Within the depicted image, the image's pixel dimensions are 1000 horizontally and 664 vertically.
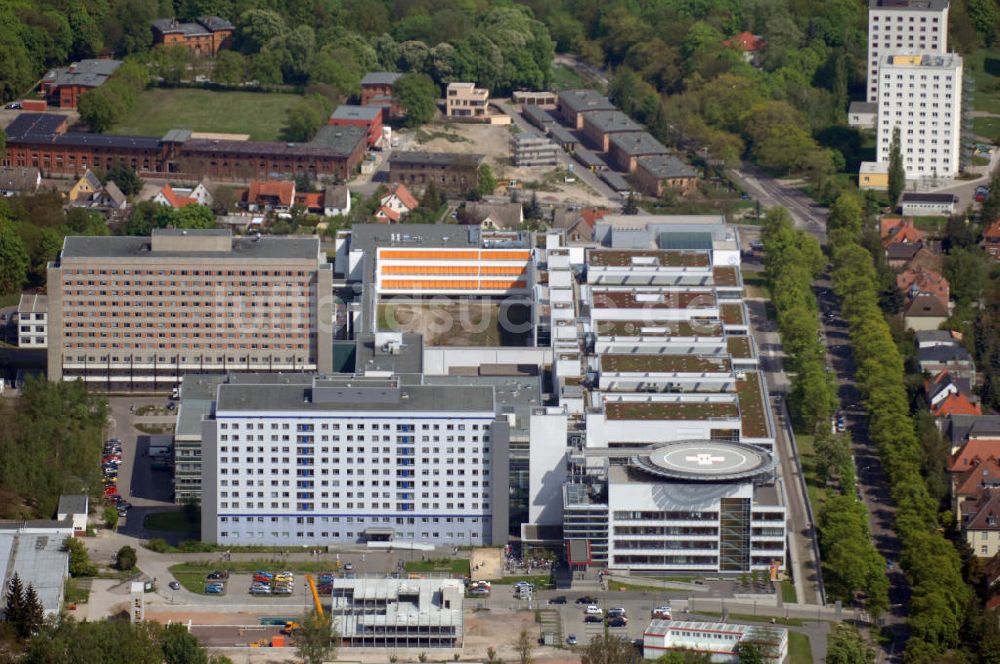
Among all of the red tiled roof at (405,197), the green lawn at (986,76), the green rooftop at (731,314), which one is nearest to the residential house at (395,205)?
the red tiled roof at (405,197)

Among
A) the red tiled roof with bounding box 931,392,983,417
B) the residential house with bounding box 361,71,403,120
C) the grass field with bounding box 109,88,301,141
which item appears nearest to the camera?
the red tiled roof with bounding box 931,392,983,417

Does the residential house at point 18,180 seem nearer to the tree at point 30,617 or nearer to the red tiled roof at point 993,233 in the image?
the red tiled roof at point 993,233

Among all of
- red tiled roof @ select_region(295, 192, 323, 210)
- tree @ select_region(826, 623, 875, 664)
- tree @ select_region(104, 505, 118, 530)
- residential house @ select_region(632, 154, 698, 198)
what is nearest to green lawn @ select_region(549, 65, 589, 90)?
residential house @ select_region(632, 154, 698, 198)

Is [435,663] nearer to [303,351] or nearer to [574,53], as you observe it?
[303,351]

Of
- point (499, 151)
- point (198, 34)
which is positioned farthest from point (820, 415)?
point (198, 34)

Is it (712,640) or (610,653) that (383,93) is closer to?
(712,640)

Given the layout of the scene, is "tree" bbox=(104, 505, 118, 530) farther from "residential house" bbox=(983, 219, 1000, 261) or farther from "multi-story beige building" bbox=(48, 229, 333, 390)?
"residential house" bbox=(983, 219, 1000, 261)
